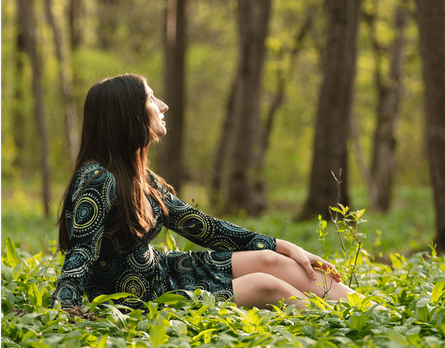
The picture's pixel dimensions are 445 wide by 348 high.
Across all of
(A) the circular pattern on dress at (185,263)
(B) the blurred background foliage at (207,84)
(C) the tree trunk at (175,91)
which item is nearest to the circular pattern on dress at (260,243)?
(A) the circular pattern on dress at (185,263)

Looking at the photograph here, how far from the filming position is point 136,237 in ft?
8.99

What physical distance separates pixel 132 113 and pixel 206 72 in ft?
65.3

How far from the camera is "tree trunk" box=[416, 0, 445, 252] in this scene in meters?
5.72

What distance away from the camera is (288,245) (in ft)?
10.3

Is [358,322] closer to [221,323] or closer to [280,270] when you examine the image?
[221,323]

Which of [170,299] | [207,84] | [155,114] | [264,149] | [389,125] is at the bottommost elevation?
[264,149]

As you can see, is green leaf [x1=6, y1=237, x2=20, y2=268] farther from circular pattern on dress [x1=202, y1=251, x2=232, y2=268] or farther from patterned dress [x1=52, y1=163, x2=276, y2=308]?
circular pattern on dress [x1=202, y1=251, x2=232, y2=268]

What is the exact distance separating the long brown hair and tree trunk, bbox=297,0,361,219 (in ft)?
20.6

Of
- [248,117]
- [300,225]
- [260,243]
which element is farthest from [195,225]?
[248,117]

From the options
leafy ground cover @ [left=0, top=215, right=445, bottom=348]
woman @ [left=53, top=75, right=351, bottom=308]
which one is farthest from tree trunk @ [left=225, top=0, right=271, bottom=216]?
leafy ground cover @ [left=0, top=215, right=445, bottom=348]

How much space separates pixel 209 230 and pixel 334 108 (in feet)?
20.1

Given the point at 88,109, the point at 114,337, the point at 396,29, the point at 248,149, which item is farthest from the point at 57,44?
the point at 114,337

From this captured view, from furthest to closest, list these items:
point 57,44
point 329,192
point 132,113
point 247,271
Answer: point 57,44 < point 329,192 < point 247,271 < point 132,113

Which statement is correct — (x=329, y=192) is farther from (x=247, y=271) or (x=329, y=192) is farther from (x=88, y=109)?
(x=88, y=109)
